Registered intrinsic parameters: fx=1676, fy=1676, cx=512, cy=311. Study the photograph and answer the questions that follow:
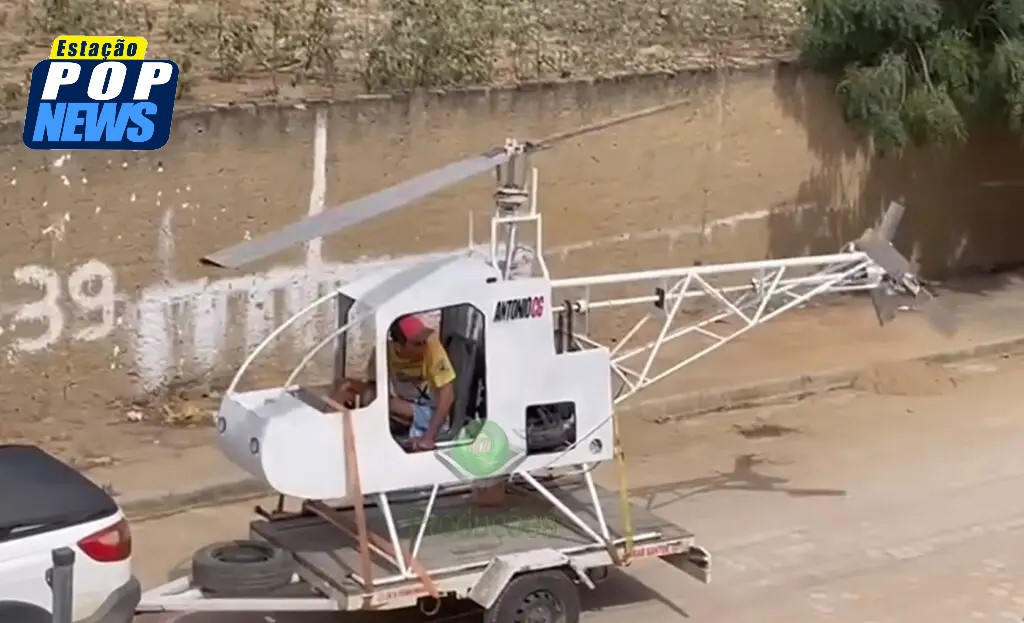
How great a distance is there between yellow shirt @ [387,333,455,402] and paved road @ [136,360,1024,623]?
1.56m

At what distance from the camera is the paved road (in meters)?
10.6

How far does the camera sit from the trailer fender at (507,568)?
9.23 meters

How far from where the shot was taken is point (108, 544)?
8102 millimetres

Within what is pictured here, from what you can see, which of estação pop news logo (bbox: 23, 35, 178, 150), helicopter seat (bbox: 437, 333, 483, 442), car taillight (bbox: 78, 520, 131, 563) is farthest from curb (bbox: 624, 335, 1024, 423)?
car taillight (bbox: 78, 520, 131, 563)

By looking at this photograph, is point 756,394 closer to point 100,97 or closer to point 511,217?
point 511,217

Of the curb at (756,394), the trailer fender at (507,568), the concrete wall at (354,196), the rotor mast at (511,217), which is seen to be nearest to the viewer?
the trailer fender at (507,568)

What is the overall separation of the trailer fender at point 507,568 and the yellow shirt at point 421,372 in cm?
104

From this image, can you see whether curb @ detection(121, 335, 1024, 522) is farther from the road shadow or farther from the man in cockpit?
the man in cockpit

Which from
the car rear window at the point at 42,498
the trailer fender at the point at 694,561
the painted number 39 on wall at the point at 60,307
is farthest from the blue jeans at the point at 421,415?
the painted number 39 on wall at the point at 60,307

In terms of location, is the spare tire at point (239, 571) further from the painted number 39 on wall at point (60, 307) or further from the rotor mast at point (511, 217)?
the painted number 39 on wall at point (60, 307)

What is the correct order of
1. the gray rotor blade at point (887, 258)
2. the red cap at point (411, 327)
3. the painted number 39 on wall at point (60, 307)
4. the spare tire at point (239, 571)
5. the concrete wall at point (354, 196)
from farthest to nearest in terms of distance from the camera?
1. the concrete wall at point (354, 196)
2. the painted number 39 on wall at point (60, 307)
3. the gray rotor blade at point (887, 258)
4. the red cap at point (411, 327)
5. the spare tire at point (239, 571)

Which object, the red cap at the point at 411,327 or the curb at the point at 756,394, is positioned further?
the curb at the point at 756,394

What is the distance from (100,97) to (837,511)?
7.18m

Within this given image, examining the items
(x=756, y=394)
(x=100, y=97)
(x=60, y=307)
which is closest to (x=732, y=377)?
(x=756, y=394)
